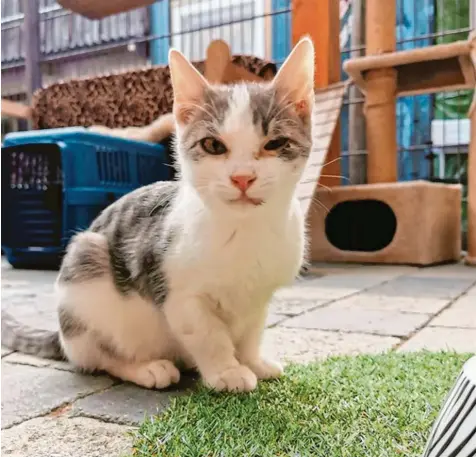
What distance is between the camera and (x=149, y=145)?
3250mm

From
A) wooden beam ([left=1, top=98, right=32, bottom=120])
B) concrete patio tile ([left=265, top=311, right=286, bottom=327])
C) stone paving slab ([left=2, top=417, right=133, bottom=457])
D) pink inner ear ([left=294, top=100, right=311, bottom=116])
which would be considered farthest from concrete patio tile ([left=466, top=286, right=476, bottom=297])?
wooden beam ([left=1, top=98, right=32, bottom=120])

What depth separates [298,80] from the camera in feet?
3.39

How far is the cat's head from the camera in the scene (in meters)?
0.88

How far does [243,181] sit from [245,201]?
40 mm

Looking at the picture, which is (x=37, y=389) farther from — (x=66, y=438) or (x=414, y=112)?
(x=414, y=112)

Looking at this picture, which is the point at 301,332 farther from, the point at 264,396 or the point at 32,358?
the point at 32,358

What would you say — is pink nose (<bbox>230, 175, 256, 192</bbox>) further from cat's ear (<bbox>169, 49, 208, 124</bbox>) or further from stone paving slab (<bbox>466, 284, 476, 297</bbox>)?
stone paving slab (<bbox>466, 284, 476, 297</bbox>)

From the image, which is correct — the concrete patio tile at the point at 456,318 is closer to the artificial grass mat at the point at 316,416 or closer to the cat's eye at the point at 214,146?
the artificial grass mat at the point at 316,416

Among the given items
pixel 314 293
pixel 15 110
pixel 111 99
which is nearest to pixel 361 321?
pixel 314 293

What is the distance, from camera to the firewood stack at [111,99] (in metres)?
3.60

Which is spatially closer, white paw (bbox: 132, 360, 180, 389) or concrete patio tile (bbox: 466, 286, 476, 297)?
white paw (bbox: 132, 360, 180, 389)

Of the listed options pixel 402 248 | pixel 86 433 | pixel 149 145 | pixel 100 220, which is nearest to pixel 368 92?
pixel 402 248

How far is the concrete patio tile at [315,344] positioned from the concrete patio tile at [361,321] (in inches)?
2.4

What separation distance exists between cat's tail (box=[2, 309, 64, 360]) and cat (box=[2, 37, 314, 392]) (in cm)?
11
